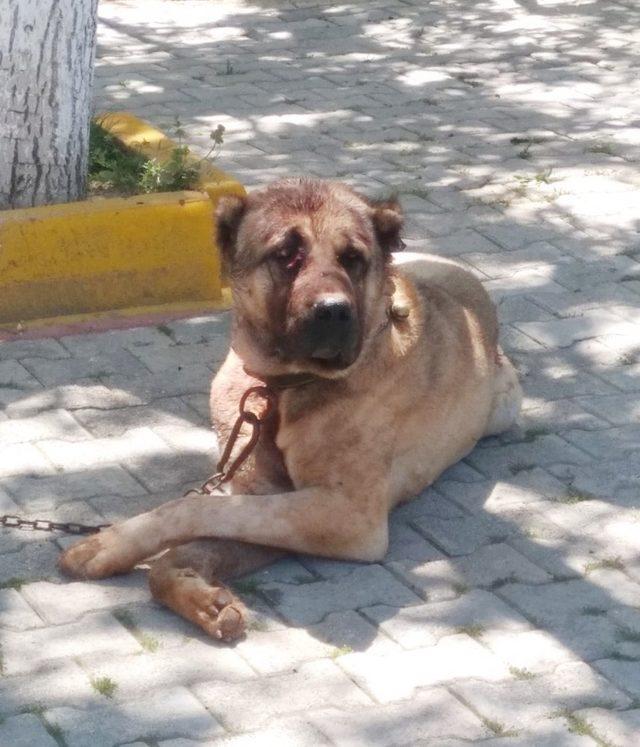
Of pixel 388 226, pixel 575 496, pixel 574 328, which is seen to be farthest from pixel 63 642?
pixel 574 328

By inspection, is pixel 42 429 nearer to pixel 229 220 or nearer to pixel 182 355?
pixel 182 355

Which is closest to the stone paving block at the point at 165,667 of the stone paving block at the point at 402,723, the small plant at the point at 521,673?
the stone paving block at the point at 402,723

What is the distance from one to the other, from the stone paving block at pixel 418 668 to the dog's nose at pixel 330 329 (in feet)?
3.27

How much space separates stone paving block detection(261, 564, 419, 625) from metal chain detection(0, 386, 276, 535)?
20.7 inches

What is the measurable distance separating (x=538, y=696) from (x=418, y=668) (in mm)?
365

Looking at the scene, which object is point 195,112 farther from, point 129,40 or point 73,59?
point 73,59

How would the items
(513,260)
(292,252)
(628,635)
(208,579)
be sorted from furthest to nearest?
1. (513,260)
2. (292,252)
3. (208,579)
4. (628,635)

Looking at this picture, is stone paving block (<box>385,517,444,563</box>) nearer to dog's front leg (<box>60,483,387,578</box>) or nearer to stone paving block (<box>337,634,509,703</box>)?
dog's front leg (<box>60,483,387,578</box>)

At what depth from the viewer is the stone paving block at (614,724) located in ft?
14.0

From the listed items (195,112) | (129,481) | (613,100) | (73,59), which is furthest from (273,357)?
(613,100)

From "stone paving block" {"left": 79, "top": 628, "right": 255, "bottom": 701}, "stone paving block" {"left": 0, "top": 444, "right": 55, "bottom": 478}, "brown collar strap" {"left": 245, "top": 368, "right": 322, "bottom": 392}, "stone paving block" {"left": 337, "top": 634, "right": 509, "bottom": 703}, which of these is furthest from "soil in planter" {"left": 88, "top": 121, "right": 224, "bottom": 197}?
"stone paving block" {"left": 337, "top": 634, "right": 509, "bottom": 703}

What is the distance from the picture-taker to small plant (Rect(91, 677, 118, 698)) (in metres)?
4.40

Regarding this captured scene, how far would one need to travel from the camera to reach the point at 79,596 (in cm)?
494

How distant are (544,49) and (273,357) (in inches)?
291
